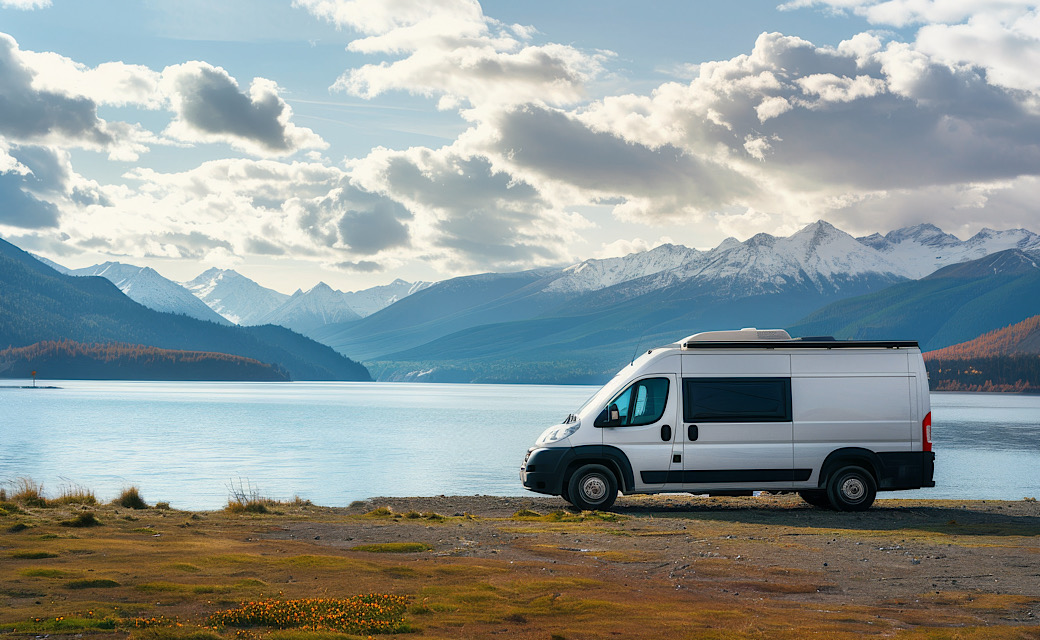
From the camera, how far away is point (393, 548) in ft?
47.9

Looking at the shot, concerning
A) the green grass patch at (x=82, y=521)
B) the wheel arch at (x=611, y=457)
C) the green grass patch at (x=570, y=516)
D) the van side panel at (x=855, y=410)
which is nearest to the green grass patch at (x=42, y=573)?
the green grass patch at (x=82, y=521)

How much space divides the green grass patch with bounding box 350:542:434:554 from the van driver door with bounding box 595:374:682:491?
5.81 metres

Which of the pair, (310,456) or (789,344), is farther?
(310,456)

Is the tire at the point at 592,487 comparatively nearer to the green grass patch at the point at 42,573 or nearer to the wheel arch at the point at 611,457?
the wheel arch at the point at 611,457

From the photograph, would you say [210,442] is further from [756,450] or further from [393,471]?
[756,450]

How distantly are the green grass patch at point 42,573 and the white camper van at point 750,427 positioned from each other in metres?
9.95

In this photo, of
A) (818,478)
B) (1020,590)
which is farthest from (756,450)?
(1020,590)

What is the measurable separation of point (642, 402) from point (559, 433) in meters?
1.96

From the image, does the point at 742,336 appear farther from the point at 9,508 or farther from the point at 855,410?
the point at 9,508

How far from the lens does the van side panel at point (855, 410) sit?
64.4ft

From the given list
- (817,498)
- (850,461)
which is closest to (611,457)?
(850,461)

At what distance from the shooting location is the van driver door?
19125 mm

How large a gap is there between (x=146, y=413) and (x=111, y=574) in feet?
330

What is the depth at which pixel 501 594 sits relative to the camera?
10859 mm
